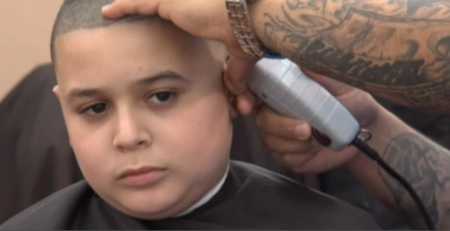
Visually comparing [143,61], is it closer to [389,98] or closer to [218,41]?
[218,41]

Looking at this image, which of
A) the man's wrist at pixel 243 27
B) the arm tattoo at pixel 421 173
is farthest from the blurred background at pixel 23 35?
the man's wrist at pixel 243 27

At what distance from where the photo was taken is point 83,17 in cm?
127

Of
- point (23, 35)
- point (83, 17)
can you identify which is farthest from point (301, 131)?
point (23, 35)

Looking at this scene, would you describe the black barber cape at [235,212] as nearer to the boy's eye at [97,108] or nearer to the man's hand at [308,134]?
the man's hand at [308,134]

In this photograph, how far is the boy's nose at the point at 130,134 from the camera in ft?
3.94

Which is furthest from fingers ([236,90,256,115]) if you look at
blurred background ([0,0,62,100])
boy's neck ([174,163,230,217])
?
blurred background ([0,0,62,100])

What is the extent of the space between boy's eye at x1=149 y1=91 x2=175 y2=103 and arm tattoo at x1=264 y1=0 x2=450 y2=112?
0.18m

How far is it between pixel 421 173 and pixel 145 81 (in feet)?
1.87

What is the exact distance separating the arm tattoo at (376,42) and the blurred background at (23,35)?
140cm

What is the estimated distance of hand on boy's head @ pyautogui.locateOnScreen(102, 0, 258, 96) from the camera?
1183 millimetres

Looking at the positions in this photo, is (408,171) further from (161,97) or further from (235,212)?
(161,97)

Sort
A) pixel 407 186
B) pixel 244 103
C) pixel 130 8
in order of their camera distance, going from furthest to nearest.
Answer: pixel 407 186, pixel 244 103, pixel 130 8

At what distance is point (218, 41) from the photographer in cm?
126

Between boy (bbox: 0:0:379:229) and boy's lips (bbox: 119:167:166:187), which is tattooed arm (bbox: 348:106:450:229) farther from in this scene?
boy's lips (bbox: 119:167:166:187)
